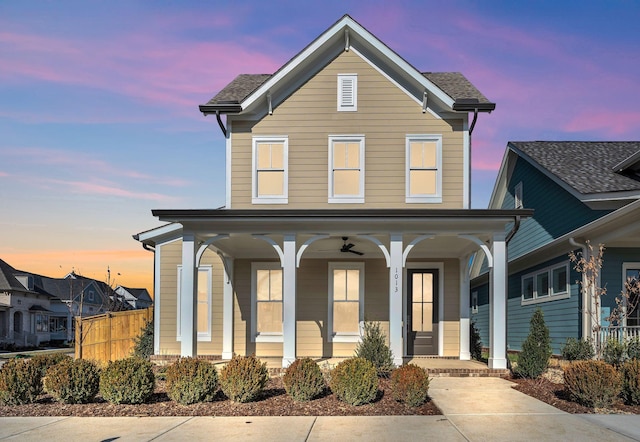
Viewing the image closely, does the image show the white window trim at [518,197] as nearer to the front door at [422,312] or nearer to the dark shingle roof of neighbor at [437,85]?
the dark shingle roof of neighbor at [437,85]

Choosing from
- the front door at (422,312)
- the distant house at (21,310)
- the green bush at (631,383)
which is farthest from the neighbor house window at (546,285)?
the distant house at (21,310)

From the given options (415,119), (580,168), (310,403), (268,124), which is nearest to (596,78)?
(580,168)

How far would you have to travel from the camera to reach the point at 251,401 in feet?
32.3

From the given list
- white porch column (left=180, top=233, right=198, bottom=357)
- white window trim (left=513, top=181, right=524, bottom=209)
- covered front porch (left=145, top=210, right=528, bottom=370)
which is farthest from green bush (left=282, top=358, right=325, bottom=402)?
white window trim (left=513, top=181, right=524, bottom=209)

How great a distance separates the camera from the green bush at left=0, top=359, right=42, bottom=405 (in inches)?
396

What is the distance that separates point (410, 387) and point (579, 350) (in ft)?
20.9

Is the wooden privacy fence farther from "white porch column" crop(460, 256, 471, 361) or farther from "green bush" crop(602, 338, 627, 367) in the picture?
"green bush" crop(602, 338, 627, 367)

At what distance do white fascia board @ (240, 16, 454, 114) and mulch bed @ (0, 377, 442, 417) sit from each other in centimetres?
754

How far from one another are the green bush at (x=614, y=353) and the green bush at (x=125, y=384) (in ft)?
28.5

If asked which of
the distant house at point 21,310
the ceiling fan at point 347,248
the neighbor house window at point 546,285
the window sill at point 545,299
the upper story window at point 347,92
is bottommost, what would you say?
the distant house at point 21,310

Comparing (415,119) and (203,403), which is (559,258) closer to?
(415,119)

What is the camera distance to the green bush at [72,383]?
984 centimetres

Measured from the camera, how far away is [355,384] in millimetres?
9469

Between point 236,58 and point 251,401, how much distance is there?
10541mm
